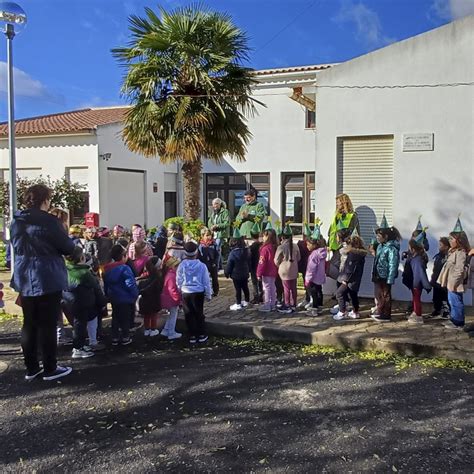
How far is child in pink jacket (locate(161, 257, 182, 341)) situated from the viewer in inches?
261

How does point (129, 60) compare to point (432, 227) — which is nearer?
point (432, 227)

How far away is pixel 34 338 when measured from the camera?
5195 millimetres

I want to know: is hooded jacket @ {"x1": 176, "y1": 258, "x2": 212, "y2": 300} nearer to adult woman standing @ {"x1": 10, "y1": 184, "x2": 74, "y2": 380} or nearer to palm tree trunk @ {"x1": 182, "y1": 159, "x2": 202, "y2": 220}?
adult woman standing @ {"x1": 10, "y1": 184, "x2": 74, "y2": 380}

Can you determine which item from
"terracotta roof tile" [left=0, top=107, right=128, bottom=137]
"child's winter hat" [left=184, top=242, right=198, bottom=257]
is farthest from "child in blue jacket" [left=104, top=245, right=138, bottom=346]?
"terracotta roof tile" [left=0, top=107, right=128, bottom=137]

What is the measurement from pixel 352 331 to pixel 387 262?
1.09 meters

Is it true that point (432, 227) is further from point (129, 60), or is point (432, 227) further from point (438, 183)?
point (129, 60)

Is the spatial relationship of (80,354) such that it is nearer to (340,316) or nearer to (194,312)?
(194,312)

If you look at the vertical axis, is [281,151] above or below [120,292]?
above

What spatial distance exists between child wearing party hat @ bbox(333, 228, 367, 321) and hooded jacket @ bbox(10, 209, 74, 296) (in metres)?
3.72

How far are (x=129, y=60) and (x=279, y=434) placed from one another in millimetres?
9299

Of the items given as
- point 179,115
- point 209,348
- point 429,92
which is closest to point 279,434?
point 209,348

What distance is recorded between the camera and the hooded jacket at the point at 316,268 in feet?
24.2

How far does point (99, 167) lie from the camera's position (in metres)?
19.0

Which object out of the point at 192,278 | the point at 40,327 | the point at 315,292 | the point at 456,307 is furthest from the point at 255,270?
the point at 40,327
